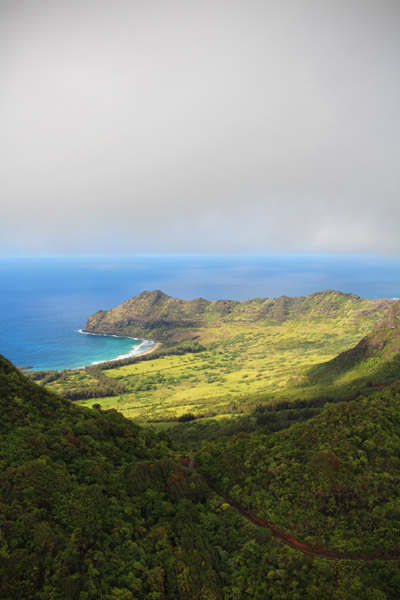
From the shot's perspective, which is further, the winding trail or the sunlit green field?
the sunlit green field

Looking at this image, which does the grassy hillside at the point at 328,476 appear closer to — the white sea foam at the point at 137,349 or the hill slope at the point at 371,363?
the hill slope at the point at 371,363

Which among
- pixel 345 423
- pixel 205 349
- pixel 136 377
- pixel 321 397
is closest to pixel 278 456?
pixel 345 423

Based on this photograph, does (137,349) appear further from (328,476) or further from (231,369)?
(328,476)

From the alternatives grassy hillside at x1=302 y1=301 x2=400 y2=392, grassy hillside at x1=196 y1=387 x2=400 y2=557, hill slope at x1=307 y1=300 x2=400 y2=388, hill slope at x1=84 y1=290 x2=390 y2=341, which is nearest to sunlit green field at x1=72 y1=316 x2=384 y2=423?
hill slope at x1=84 y1=290 x2=390 y2=341

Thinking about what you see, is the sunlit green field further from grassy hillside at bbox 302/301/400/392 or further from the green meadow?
grassy hillside at bbox 302/301/400/392

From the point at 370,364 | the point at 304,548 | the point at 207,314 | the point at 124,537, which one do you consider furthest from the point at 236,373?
the point at 124,537

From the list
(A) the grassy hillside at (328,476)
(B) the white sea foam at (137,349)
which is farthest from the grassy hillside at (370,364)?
(B) the white sea foam at (137,349)
